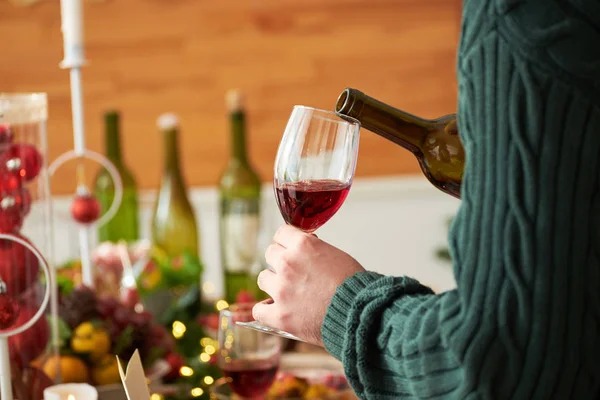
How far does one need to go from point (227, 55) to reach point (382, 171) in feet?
2.59

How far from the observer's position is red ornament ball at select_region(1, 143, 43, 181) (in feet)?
3.34

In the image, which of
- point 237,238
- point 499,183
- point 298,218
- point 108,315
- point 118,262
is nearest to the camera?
point 499,183

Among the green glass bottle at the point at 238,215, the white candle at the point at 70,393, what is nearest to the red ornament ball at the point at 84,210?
the green glass bottle at the point at 238,215

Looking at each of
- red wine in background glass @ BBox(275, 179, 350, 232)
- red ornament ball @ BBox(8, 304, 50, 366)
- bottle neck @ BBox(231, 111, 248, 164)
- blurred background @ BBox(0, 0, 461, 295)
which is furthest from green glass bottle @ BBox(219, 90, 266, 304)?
blurred background @ BBox(0, 0, 461, 295)

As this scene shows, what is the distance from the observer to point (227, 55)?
11.4 feet

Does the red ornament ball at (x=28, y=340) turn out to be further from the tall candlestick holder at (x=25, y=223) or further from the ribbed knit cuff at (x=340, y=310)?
the ribbed knit cuff at (x=340, y=310)

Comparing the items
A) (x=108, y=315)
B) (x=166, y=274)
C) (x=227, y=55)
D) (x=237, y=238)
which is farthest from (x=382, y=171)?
(x=108, y=315)

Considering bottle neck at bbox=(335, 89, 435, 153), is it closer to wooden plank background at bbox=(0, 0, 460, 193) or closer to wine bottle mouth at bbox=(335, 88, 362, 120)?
wine bottle mouth at bbox=(335, 88, 362, 120)

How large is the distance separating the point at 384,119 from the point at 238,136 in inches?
48.0

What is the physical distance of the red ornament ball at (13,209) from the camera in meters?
1.00

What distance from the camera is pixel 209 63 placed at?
3.49m

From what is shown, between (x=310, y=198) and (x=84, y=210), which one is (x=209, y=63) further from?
(x=310, y=198)

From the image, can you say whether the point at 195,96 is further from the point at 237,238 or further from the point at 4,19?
the point at 237,238

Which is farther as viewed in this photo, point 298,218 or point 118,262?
point 118,262
